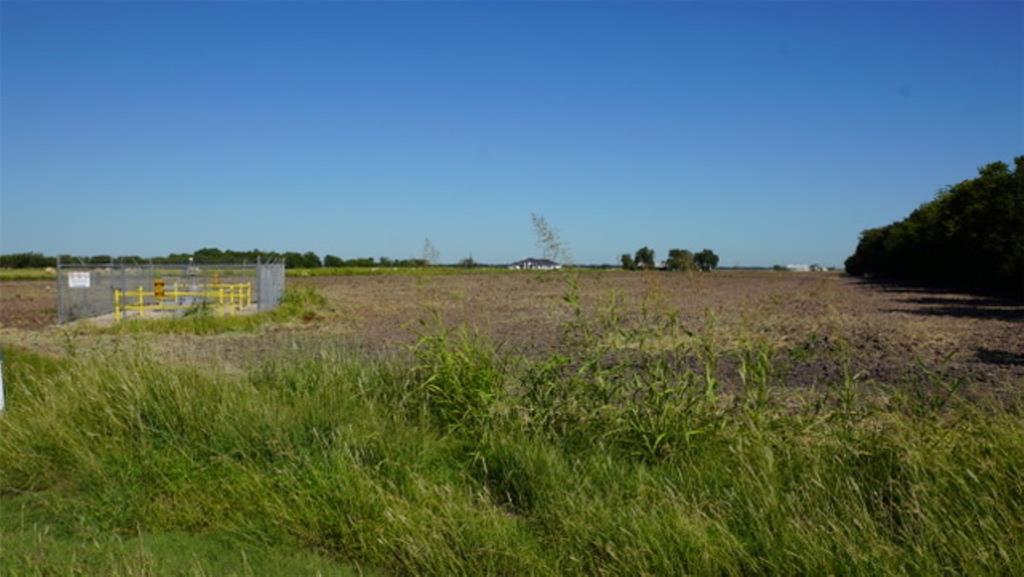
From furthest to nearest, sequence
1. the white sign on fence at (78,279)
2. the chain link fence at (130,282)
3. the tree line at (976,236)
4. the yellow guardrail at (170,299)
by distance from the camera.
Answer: the tree line at (976,236)
the yellow guardrail at (170,299)
the chain link fence at (130,282)
the white sign on fence at (78,279)

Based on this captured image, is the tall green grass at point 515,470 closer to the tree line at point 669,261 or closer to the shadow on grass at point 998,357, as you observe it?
the tree line at point 669,261

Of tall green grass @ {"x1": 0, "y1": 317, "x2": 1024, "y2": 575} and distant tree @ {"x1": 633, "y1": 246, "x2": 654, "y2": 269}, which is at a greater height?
distant tree @ {"x1": 633, "y1": 246, "x2": 654, "y2": 269}

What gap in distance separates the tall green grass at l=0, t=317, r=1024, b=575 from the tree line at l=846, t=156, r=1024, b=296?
35.6m

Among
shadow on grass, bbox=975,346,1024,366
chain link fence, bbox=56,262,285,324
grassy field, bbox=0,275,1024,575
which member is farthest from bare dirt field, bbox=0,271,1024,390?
chain link fence, bbox=56,262,285,324

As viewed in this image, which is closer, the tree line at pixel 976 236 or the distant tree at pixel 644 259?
the distant tree at pixel 644 259

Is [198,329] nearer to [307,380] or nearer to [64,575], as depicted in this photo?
[307,380]

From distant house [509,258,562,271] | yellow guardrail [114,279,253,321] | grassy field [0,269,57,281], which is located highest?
distant house [509,258,562,271]

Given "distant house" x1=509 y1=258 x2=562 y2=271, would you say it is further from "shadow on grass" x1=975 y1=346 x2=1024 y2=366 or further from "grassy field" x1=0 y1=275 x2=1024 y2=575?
"shadow on grass" x1=975 y1=346 x2=1024 y2=366

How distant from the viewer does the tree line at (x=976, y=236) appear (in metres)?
36.1

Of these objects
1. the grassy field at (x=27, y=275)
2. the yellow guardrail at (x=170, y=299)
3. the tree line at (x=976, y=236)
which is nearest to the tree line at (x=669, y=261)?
the yellow guardrail at (x=170, y=299)

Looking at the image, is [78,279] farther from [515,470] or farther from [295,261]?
[295,261]

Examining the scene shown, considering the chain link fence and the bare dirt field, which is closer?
the bare dirt field

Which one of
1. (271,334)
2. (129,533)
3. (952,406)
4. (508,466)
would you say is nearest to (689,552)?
(508,466)

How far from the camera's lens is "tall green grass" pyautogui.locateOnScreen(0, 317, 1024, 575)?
4.26m
